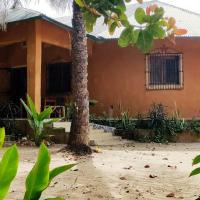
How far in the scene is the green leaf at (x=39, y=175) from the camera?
220 cm

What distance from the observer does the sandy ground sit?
224 inches

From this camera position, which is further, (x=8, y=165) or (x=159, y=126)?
(x=159, y=126)

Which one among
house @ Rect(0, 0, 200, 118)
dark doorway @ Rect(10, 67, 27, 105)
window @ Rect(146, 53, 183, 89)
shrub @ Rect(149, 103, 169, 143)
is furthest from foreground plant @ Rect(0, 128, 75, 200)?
dark doorway @ Rect(10, 67, 27, 105)

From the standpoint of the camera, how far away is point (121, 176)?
22.5ft

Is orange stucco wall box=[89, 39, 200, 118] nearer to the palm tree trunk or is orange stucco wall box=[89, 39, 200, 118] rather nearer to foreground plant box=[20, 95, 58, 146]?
foreground plant box=[20, 95, 58, 146]

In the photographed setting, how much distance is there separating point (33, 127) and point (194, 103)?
6.39 m

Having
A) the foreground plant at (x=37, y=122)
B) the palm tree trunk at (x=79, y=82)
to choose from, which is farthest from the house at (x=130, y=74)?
the palm tree trunk at (x=79, y=82)

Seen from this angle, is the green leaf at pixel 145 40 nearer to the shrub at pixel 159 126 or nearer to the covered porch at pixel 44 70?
the shrub at pixel 159 126

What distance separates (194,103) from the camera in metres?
14.9

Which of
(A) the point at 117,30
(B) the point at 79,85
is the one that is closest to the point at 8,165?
(B) the point at 79,85

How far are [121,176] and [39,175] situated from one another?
4.74 metres

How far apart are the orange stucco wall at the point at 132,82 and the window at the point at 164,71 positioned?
18 centimetres

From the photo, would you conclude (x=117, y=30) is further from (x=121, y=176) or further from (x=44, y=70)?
(x=121, y=176)

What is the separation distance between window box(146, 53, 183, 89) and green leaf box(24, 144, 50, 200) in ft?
42.4
